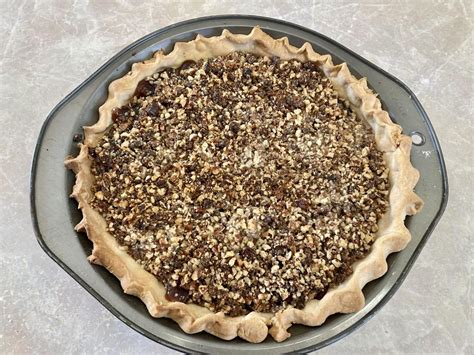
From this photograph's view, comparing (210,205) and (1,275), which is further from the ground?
(210,205)

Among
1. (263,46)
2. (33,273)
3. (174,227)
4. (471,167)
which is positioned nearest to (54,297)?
(33,273)

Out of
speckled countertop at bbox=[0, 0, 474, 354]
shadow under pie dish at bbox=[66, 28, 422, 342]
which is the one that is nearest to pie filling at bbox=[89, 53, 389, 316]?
shadow under pie dish at bbox=[66, 28, 422, 342]

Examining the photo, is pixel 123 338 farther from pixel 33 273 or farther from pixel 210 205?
pixel 210 205

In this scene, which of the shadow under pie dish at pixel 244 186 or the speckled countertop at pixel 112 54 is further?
the speckled countertop at pixel 112 54

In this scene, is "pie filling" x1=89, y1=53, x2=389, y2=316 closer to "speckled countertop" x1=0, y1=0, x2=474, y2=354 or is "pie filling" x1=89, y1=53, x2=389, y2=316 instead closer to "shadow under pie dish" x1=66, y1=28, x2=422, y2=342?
"shadow under pie dish" x1=66, y1=28, x2=422, y2=342

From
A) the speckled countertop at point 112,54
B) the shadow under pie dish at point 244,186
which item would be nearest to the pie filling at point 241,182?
the shadow under pie dish at point 244,186

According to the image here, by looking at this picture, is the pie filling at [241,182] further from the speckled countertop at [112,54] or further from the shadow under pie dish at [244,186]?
the speckled countertop at [112,54]

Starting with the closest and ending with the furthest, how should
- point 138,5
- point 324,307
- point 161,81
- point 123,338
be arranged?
point 324,307, point 161,81, point 123,338, point 138,5
